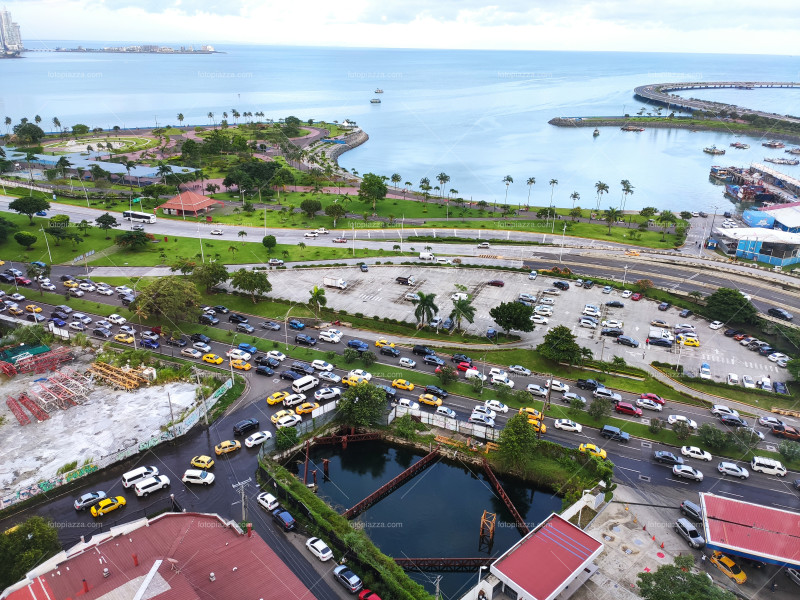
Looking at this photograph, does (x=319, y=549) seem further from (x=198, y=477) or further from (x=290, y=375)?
(x=290, y=375)

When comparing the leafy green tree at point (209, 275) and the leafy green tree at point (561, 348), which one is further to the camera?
the leafy green tree at point (209, 275)

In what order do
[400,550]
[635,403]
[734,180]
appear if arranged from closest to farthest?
[400,550] → [635,403] → [734,180]

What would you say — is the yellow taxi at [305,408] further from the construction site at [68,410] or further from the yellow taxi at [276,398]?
the construction site at [68,410]

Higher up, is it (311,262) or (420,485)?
(311,262)

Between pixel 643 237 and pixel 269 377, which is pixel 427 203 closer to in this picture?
pixel 643 237

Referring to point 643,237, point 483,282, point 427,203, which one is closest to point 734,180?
point 643,237

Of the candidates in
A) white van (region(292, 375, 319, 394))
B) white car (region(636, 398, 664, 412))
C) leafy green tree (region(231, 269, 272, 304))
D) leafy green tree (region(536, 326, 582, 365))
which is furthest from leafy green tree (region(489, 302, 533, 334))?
leafy green tree (region(231, 269, 272, 304))

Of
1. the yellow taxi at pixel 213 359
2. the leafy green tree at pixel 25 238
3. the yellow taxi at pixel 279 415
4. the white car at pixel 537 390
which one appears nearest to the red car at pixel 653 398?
the white car at pixel 537 390
